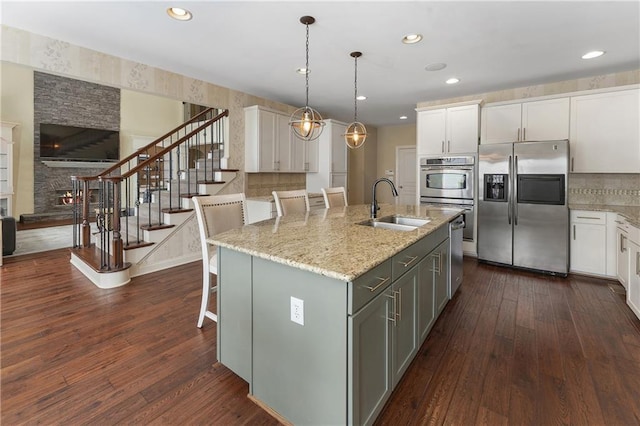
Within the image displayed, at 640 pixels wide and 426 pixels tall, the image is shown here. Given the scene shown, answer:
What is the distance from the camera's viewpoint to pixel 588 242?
12.4 ft

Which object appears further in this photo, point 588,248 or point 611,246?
point 588,248

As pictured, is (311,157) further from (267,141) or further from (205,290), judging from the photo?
(205,290)

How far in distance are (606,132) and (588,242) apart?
1362 mm

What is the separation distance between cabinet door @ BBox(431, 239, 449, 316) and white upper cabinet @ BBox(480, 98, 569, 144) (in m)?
2.67

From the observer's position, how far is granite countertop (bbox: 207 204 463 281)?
1346mm

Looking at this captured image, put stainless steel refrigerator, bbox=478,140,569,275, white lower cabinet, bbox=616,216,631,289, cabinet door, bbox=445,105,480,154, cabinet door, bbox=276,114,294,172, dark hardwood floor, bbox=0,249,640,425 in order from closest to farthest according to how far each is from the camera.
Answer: dark hardwood floor, bbox=0,249,640,425 → white lower cabinet, bbox=616,216,631,289 → stainless steel refrigerator, bbox=478,140,569,275 → cabinet door, bbox=445,105,480,154 → cabinet door, bbox=276,114,294,172

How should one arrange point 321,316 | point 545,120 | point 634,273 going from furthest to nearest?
1. point 545,120
2. point 634,273
3. point 321,316

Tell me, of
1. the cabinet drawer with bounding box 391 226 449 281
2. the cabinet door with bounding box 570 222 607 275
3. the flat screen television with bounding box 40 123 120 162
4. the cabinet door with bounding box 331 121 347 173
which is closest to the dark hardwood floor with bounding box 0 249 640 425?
the cabinet door with bounding box 570 222 607 275

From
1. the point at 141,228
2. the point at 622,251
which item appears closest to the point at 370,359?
the point at 622,251

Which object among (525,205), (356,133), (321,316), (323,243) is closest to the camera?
(321,316)

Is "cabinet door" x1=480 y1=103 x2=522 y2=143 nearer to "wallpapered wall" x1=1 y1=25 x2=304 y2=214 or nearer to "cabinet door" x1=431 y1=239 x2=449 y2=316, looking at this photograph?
"cabinet door" x1=431 y1=239 x2=449 y2=316

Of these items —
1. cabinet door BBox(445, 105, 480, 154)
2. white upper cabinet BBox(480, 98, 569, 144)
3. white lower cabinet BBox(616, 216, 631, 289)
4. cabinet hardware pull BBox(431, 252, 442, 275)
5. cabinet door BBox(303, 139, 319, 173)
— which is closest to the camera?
cabinet hardware pull BBox(431, 252, 442, 275)

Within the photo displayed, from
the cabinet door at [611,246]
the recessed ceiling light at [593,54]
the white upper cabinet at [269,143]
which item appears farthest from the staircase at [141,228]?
the cabinet door at [611,246]

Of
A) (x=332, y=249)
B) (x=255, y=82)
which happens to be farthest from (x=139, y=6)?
(x=332, y=249)
